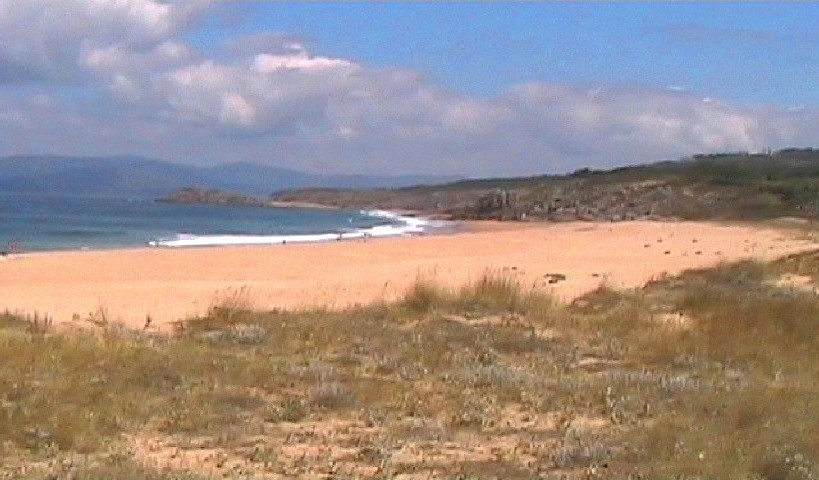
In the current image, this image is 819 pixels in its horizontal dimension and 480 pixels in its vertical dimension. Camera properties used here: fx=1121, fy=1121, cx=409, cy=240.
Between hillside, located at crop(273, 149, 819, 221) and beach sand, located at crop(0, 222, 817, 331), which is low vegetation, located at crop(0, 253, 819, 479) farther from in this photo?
hillside, located at crop(273, 149, 819, 221)

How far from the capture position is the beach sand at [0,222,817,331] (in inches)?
617

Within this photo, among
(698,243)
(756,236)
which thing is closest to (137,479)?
(698,243)

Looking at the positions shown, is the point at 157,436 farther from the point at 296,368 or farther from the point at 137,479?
the point at 296,368

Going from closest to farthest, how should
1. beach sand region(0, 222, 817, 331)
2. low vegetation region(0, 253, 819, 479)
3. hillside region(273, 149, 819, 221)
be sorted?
low vegetation region(0, 253, 819, 479), beach sand region(0, 222, 817, 331), hillside region(273, 149, 819, 221)

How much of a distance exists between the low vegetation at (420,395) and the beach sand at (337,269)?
2.83 metres

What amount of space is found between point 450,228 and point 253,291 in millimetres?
36655

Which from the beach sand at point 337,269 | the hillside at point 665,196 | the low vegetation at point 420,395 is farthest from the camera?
the hillside at point 665,196

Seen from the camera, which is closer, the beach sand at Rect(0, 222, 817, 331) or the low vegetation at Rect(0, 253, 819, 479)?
the low vegetation at Rect(0, 253, 819, 479)

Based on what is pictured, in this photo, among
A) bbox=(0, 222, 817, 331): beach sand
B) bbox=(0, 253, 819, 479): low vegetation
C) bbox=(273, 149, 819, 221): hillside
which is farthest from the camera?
bbox=(273, 149, 819, 221): hillside

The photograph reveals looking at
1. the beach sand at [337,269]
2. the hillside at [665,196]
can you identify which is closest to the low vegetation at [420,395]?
the beach sand at [337,269]

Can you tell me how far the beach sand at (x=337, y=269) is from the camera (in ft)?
51.4

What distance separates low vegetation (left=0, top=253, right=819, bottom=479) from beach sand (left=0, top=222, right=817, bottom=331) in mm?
2829

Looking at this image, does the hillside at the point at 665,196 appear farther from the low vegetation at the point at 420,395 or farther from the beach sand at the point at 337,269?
the low vegetation at the point at 420,395

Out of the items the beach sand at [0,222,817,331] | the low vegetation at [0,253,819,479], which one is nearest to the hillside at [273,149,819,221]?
the beach sand at [0,222,817,331]
